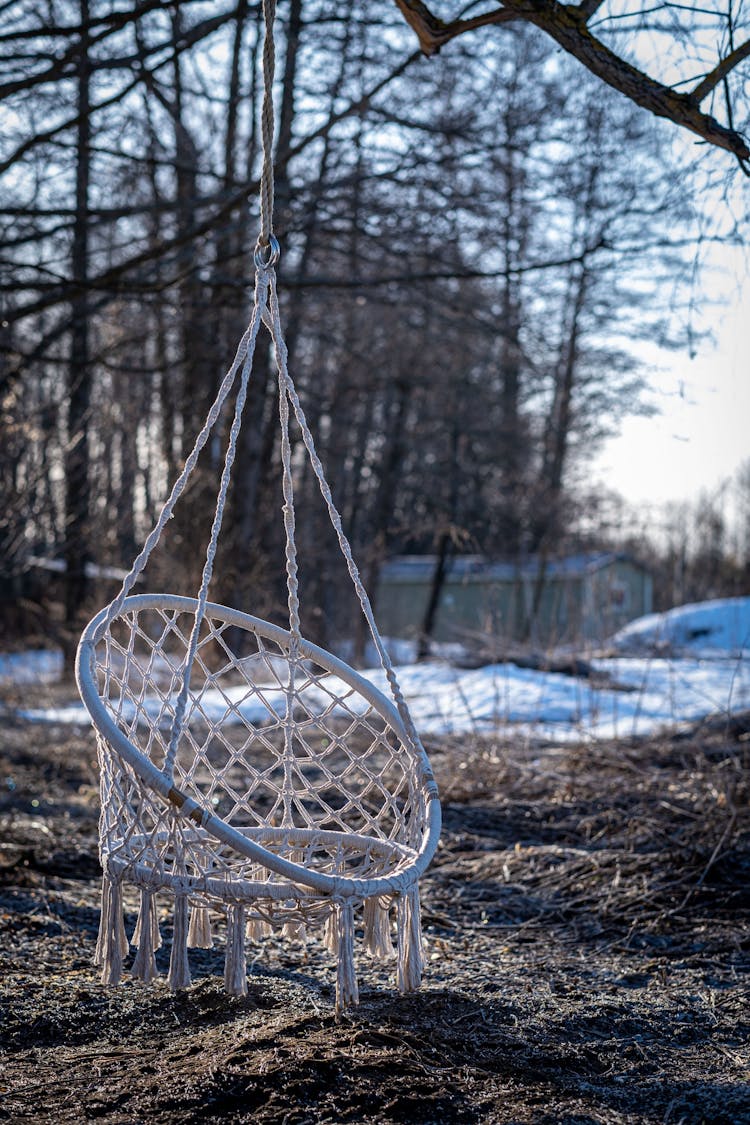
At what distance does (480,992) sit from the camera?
2572mm

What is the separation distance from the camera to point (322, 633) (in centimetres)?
1010

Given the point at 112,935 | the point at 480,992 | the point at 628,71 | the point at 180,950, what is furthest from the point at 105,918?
the point at 628,71

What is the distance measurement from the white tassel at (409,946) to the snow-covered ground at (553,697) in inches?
121

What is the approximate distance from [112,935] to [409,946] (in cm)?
55

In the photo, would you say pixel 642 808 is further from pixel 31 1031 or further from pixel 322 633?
pixel 322 633

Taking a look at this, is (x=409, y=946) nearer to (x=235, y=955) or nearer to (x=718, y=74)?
(x=235, y=955)

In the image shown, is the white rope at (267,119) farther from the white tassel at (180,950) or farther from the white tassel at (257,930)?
the white tassel at (257,930)

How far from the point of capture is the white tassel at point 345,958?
1.97m

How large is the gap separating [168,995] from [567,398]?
1351 centimetres

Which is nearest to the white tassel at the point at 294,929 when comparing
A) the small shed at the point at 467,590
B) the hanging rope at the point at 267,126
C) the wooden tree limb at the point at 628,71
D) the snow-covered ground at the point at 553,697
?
the hanging rope at the point at 267,126

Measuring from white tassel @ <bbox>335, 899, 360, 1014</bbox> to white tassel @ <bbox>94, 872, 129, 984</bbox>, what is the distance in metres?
0.40

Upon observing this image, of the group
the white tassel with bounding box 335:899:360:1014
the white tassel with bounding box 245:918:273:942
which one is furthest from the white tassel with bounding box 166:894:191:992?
the white tassel with bounding box 245:918:273:942

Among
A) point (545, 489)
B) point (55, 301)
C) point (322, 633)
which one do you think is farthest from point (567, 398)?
point (55, 301)

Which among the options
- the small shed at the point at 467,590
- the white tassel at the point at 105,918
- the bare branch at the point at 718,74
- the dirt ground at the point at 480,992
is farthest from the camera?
the small shed at the point at 467,590
